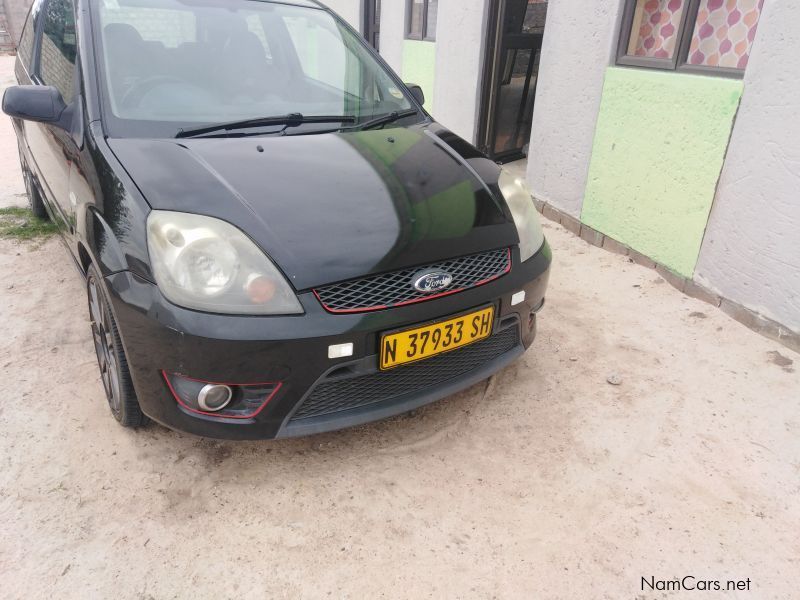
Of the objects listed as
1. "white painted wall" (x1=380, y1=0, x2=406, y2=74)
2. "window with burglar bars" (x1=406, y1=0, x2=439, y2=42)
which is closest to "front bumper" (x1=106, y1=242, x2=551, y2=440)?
"window with burglar bars" (x1=406, y1=0, x2=439, y2=42)

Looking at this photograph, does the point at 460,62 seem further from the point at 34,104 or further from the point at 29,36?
the point at 34,104

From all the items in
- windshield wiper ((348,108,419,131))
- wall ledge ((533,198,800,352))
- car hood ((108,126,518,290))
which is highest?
windshield wiper ((348,108,419,131))

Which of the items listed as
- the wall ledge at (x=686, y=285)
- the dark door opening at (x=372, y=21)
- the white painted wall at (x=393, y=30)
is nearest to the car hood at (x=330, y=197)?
the wall ledge at (x=686, y=285)

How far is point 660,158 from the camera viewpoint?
3.74m

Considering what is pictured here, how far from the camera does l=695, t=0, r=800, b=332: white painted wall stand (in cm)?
287

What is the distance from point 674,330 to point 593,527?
1655 millimetres

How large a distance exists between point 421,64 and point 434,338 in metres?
5.95

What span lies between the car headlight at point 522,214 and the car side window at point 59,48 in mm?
1845

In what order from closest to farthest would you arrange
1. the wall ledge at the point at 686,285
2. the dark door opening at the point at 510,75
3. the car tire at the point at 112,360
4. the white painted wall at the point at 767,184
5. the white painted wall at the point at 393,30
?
the car tire at the point at 112,360, the white painted wall at the point at 767,184, the wall ledge at the point at 686,285, the dark door opening at the point at 510,75, the white painted wall at the point at 393,30

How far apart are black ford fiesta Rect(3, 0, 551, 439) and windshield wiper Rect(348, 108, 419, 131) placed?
0.04 feet

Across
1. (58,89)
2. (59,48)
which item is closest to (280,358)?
(58,89)

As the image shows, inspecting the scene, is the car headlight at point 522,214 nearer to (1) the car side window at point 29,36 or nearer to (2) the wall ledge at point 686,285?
(2) the wall ledge at point 686,285

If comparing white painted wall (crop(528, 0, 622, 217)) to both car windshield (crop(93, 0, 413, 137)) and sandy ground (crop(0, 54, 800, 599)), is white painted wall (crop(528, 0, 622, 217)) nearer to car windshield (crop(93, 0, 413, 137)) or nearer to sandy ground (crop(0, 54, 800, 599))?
car windshield (crop(93, 0, 413, 137))

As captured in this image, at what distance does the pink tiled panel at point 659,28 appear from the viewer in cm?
375
